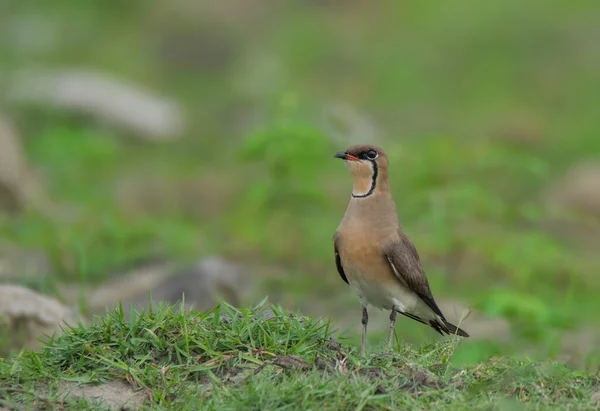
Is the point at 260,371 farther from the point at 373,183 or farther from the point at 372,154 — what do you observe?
the point at 372,154

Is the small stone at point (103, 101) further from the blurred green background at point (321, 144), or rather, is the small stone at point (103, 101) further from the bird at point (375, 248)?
the bird at point (375, 248)

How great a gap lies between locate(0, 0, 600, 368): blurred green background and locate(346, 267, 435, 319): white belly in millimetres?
410

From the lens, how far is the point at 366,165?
19.4ft

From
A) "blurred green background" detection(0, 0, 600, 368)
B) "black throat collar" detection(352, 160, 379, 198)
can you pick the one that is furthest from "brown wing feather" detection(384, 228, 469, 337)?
"blurred green background" detection(0, 0, 600, 368)

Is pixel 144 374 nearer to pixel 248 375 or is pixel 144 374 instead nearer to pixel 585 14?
pixel 248 375

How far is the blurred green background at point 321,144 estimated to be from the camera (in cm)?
901

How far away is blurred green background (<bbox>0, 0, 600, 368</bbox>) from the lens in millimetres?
9008

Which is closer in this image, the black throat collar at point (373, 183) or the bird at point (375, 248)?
the bird at point (375, 248)

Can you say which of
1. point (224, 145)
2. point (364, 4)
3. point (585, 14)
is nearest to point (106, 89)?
point (224, 145)

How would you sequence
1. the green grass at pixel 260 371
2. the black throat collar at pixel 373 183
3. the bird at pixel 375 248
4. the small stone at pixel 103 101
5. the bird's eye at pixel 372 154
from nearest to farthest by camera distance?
the green grass at pixel 260 371 < the bird at pixel 375 248 < the black throat collar at pixel 373 183 < the bird's eye at pixel 372 154 < the small stone at pixel 103 101

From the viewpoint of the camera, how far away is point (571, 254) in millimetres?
10453

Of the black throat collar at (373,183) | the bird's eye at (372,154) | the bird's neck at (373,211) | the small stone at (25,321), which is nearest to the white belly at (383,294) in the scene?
the bird's neck at (373,211)

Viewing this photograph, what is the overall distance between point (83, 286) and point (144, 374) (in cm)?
336

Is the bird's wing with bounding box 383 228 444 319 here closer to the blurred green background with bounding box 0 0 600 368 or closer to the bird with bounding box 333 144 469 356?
the bird with bounding box 333 144 469 356
